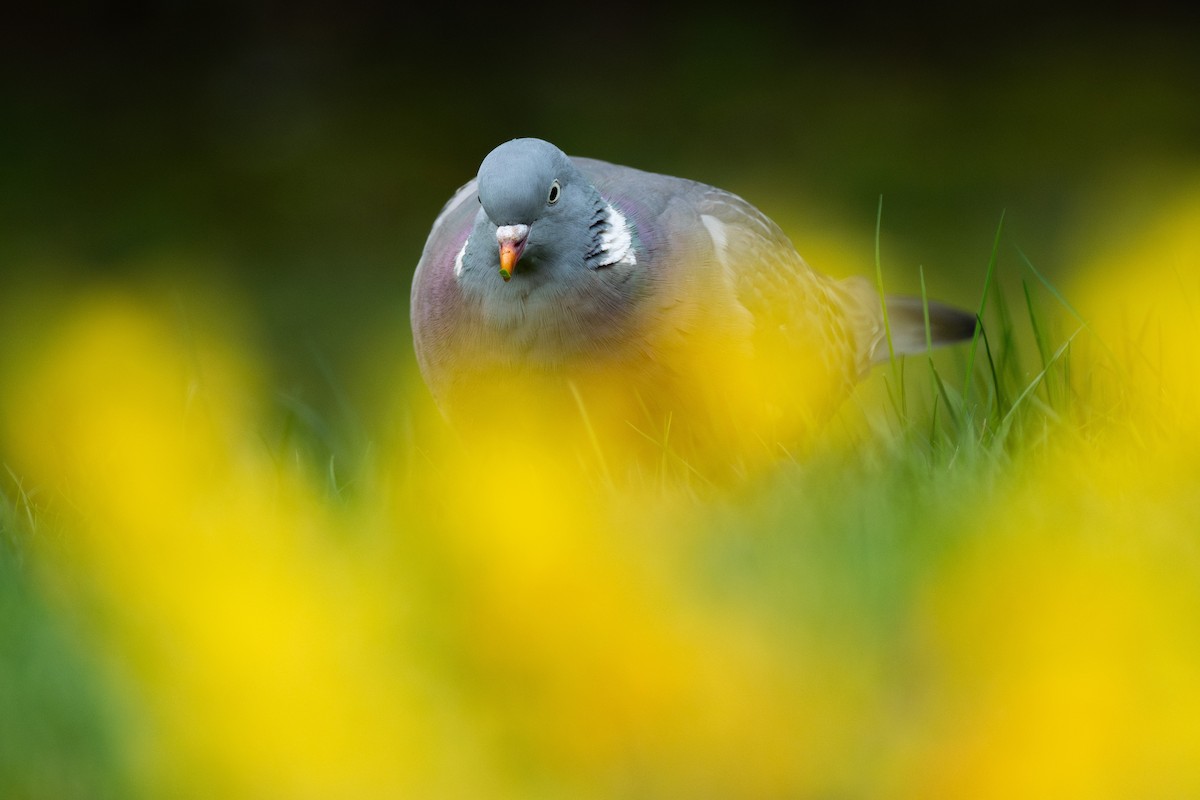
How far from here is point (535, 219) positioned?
2379 mm

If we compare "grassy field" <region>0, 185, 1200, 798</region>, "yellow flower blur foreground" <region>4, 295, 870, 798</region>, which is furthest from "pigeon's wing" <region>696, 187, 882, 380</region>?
"yellow flower blur foreground" <region>4, 295, 870, 798</region>

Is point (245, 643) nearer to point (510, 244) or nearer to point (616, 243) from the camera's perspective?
point (510, 244)

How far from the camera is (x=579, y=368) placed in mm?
2410

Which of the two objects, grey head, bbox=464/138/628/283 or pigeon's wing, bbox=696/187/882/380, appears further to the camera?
pigeon's wing, bbox=696/187/882/380

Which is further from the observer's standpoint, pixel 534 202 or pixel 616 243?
pixel 616 243

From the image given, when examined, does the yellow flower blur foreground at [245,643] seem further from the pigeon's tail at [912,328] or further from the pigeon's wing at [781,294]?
the pigeon's tail at [912,328]

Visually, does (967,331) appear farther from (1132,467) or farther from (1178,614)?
(1178,614)

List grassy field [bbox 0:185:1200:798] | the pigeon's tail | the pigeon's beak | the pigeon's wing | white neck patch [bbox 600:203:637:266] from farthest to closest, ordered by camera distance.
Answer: the pigeon's tail
the pigeon's wing
white neck patch [bbox 600:203:637:266]
the pigeon's beak
grassy field [bbox 0:185:1200:798]

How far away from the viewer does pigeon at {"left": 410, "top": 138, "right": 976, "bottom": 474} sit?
2.38 meters

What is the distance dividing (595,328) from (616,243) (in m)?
0.17

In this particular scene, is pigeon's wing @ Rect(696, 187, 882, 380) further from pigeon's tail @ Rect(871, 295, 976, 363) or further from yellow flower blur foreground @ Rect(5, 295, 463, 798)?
yellow flower blur foreground @ Rect(5, 295, 463, 798)

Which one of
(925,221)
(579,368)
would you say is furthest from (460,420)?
(925,221)

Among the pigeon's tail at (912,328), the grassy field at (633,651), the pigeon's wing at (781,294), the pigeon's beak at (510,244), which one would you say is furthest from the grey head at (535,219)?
the pigeon's tail at (912,328)

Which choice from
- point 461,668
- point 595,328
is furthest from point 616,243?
point 461,668
